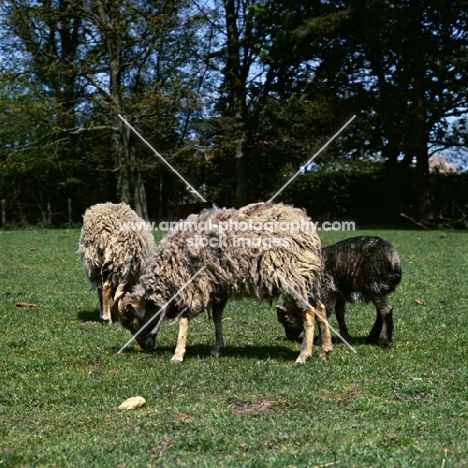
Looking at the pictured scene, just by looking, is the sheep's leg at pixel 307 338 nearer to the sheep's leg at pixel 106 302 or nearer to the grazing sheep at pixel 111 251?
the grazing sheep at pixel 111 251

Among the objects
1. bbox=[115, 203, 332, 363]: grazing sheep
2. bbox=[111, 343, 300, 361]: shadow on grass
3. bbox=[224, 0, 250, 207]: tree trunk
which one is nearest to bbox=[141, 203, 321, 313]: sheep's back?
bbox=[115, 203, 332, 363]: grazing sheep

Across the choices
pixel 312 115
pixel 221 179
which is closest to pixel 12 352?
pixel 312 115

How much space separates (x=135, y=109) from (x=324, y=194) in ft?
31.5

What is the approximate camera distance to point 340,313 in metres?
8.26

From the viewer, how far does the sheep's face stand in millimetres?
8133

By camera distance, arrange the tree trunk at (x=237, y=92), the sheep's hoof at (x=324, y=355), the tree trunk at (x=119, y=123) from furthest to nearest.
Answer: the tree trunk at (x=237, y=92), the tree trunk at (x=119, y=123), the sheep's hoof at (x=324, y=355)

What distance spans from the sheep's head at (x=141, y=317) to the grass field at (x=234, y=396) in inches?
6.9

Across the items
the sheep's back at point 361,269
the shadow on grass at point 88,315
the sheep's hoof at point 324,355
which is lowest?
the shadow on grass at point 88,315

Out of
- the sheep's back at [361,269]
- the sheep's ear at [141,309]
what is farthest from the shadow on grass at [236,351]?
the sheep's back at [361,269]

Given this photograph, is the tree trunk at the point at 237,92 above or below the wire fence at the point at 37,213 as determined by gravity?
above

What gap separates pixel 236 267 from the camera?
7.08m

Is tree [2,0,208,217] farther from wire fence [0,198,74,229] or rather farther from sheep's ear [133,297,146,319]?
sheep's ear [133,297,146,319]

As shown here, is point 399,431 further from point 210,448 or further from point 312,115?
point 312,115

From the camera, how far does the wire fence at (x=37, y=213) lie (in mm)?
Result: 33406
